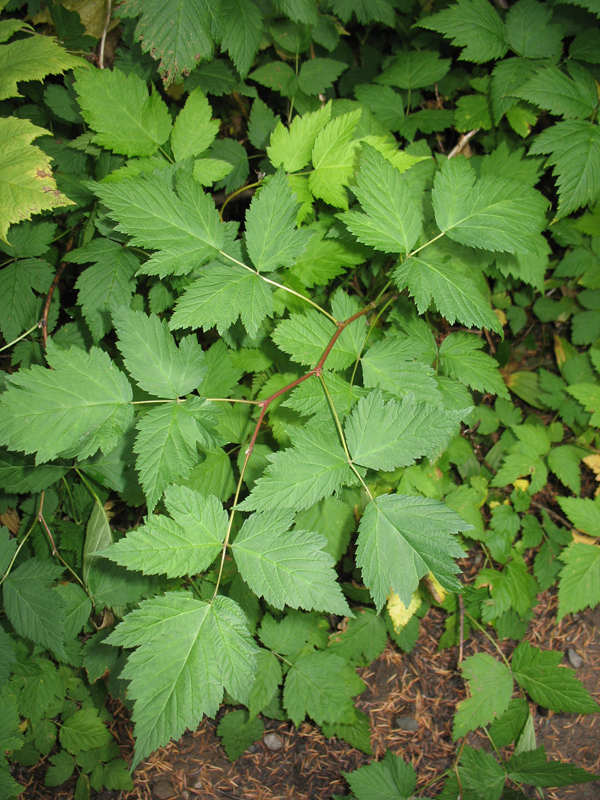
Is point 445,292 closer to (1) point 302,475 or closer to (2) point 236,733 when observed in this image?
(1) point 302,475

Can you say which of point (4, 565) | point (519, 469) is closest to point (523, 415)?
point (519, 469)

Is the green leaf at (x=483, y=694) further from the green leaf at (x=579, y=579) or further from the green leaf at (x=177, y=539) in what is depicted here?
the green leaf at (x=177, y=539)

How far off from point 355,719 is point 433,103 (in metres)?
3.29

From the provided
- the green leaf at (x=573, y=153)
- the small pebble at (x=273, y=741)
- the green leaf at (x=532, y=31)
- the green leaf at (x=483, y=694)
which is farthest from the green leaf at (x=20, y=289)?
the green leaf at (x=483, y=694)

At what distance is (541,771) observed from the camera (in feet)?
6.73

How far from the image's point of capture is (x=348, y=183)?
5.96 ft

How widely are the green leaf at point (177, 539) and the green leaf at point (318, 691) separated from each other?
1329mm

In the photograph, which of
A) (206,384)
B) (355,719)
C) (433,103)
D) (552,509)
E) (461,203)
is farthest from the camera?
(552,509)

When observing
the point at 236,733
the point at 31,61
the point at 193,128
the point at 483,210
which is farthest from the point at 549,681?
the point at 31,61

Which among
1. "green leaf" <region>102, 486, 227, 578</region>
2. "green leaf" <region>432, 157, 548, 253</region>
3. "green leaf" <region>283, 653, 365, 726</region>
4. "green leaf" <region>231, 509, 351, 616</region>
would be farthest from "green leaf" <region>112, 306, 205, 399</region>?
"green leaf" <region>283, 653, 365, 726</region>

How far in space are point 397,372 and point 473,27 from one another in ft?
5.49

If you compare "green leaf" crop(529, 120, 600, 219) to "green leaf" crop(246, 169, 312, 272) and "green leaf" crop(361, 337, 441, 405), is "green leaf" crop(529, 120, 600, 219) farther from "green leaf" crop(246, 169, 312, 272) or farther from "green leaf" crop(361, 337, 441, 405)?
"green leaf" crop(246, 169, 312, 272)

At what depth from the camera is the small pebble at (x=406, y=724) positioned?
2648 mm

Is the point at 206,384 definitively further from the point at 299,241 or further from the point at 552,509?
the point at 552,509
